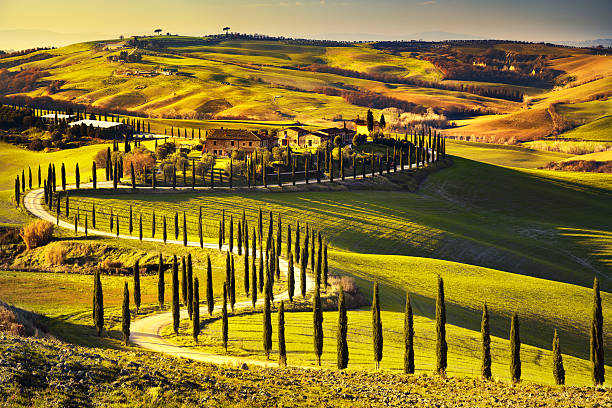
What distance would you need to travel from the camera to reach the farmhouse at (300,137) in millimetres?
181250

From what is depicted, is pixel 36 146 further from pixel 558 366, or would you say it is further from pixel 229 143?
pixel 558 366

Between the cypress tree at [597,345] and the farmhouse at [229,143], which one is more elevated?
the farmhouse at [229,143]

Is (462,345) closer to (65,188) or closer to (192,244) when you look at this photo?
(192,244)


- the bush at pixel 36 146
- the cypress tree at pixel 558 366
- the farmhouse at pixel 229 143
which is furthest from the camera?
the bush at pixel 36 146

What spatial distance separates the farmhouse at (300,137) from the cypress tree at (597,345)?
437 ft

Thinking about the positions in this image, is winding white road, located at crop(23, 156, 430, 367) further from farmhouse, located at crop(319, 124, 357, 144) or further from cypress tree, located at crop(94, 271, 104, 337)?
farmhouse, located at crop(319, 124, 357, 144)

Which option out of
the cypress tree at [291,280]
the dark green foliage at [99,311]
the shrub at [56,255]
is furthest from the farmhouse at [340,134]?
the dark green foliage at [99,311]

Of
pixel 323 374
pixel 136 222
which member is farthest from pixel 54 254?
pixel 323 374

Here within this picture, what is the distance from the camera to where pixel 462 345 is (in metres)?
60.6

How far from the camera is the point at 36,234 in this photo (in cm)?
9850

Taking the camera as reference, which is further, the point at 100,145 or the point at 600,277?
the point at 100,145

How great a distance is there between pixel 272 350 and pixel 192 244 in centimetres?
4620

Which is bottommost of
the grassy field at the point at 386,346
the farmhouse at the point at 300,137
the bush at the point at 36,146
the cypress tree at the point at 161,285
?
the grassy field at the point at 386,346

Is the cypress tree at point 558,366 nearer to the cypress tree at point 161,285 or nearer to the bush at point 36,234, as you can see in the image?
the cypress tree at point 161,285
